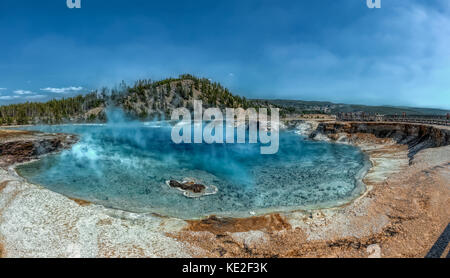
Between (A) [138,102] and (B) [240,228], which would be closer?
(B) [240,228]

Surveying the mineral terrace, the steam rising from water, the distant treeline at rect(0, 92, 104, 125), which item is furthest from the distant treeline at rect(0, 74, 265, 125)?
the mineral terrace

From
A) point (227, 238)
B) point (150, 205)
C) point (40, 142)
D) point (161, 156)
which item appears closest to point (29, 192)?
point (150, 205)

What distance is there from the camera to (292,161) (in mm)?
35031

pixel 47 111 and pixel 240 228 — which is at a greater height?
pixel 47 111

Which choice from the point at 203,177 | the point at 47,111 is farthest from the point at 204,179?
Answer: the point at 47,111

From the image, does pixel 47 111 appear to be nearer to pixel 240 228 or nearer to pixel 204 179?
pixel 204 179

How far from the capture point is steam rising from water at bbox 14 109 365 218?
18.8m

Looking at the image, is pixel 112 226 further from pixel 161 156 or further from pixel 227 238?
pixel 161 156

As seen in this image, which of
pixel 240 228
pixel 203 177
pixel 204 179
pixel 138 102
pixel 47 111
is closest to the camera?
pixel 240 228

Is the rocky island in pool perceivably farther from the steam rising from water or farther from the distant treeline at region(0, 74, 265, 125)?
the distant treeline at region(0, 74, 265, 125)

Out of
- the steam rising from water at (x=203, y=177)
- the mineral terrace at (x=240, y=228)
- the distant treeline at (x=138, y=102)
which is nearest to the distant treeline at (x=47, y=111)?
the distant treeline at (x=138, y=102)

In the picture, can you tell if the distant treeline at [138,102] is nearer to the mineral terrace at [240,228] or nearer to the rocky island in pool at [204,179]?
the rocky island in pool at [204,179]

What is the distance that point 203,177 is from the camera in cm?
2664

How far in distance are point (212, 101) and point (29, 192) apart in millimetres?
146588
